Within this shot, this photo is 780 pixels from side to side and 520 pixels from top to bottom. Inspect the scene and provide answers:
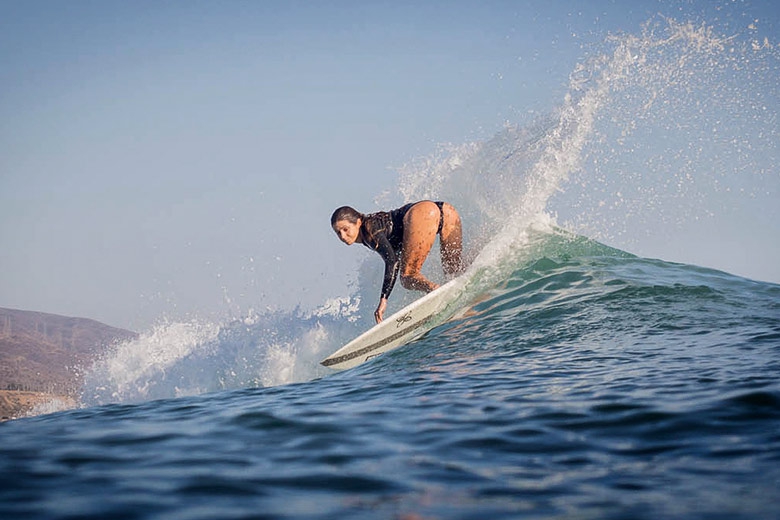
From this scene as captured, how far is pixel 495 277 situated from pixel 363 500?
7565 mm

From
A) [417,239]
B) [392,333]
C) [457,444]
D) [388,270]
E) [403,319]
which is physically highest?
[417,239]

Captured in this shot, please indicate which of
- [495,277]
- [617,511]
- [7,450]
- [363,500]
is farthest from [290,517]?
[495,277]

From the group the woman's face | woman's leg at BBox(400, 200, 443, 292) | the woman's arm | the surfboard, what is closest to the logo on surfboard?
the surfboard

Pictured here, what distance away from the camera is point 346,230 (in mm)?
8531

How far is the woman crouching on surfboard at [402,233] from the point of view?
27.7ft

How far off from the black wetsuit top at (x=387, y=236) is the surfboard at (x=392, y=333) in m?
0.49

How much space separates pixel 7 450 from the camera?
9.14 ft

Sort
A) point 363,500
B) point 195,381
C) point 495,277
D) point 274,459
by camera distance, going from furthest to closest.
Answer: point 195,381 < point 495,277 < point 274,459 < point 363,500

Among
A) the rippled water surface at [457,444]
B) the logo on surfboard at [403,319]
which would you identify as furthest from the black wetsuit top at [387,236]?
the rippled water surface at [457,444]

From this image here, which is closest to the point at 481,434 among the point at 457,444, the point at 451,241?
the point at 457,444

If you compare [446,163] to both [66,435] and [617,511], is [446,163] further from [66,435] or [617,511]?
[617,511]

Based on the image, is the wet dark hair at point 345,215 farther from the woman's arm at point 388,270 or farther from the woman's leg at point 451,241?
the woman's leg at point 451,241

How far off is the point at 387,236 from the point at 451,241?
3.89 ft

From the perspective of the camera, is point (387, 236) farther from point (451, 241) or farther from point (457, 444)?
point (457, 444)
